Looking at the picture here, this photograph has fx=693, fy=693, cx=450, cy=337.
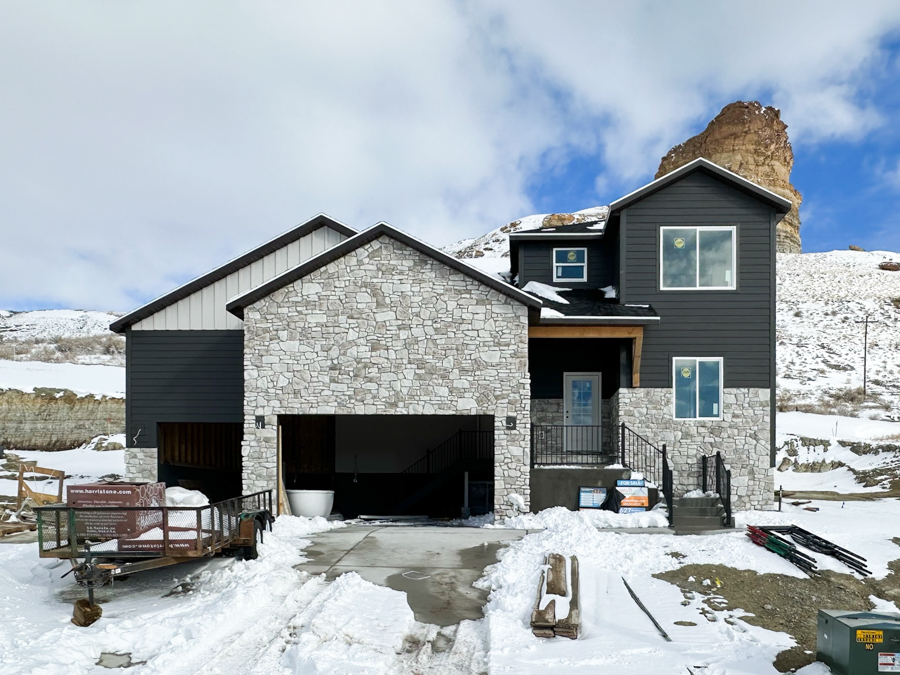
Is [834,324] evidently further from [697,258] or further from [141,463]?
[141,463]

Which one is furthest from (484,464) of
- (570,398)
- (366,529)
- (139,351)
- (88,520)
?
(88,520)

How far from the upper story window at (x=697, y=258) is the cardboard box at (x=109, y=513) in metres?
12.4

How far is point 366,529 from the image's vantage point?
1404 centimetres

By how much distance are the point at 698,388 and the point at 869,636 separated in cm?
1064

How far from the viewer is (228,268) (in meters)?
16.7

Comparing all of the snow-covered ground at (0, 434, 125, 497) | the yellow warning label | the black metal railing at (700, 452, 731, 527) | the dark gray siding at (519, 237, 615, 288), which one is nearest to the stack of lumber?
the yellow warning label

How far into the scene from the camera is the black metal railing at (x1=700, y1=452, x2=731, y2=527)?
13633 mm

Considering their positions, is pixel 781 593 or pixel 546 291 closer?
pixel 781 593

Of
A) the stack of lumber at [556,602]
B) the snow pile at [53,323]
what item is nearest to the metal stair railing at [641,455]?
the stack of lumber at [556,602]

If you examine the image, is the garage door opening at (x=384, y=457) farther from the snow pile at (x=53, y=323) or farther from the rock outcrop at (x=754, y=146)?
the rock outcrop at (x=754, y=146)

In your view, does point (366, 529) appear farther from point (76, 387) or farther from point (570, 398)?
point (76, 387)

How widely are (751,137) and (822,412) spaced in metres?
78.9

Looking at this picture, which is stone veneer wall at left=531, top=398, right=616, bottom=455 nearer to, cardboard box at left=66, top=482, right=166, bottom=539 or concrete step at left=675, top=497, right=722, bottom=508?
concrete step at left=675, top=497, right=722, bottom=508

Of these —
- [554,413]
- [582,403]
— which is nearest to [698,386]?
[582,403]
